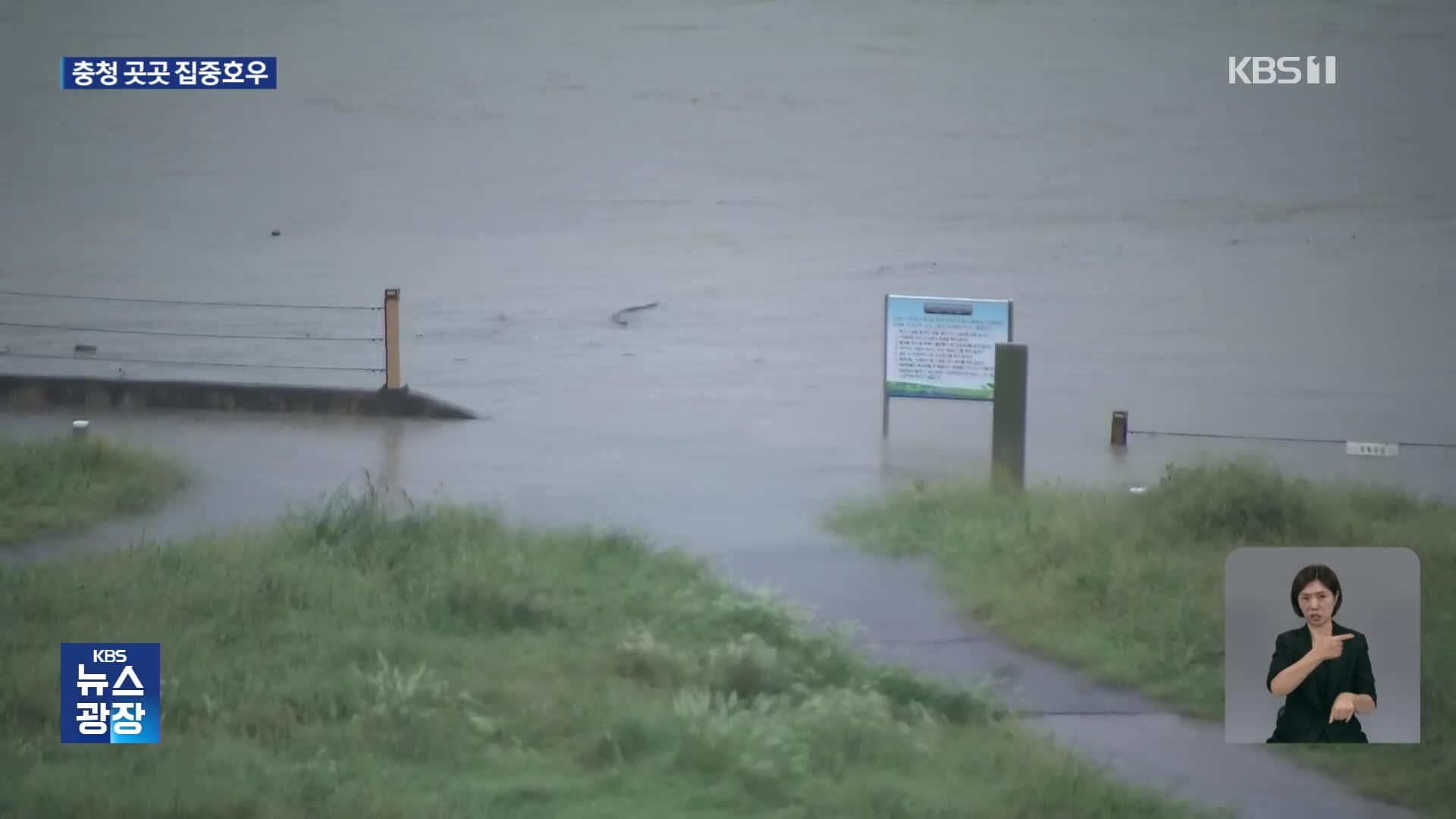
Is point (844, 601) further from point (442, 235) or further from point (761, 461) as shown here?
point (442, 235)

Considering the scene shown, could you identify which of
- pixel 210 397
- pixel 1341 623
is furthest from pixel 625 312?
pixel 1341 623

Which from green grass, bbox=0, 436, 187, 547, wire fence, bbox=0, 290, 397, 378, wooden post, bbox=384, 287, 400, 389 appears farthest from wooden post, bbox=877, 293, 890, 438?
wire fence, bbox=0, 290, 397, 378

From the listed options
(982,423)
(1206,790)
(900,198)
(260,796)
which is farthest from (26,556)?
(900,198)

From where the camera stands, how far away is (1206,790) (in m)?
4.59

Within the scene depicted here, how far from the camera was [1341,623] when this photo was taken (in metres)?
4.12

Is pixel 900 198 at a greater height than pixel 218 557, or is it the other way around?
pixel 900 198

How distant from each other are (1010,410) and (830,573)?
160 centimetres

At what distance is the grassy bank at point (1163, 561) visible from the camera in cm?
504

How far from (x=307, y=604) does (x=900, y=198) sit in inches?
876

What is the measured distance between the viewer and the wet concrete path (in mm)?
4699
